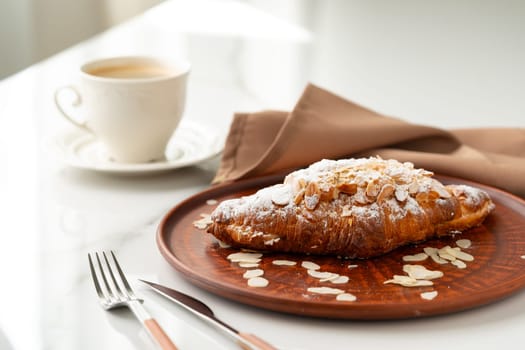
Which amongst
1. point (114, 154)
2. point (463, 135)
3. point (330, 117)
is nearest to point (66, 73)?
point (114, 154)

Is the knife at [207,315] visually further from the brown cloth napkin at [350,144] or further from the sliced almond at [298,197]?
the brown cloth napkin at [350,144]

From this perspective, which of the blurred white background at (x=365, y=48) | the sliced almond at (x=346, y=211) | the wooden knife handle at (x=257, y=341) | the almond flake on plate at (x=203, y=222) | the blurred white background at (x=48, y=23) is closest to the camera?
the wooden knife handle at (x=257, y=341)

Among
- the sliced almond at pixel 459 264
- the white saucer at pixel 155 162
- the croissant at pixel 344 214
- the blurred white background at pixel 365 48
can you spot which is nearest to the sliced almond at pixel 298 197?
the croissant at pixel 344 214

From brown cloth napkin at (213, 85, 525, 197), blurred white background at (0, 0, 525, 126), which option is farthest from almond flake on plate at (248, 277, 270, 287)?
blurred white background at (0, 0, 525, 126)

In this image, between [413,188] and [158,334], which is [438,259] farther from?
[158,334]

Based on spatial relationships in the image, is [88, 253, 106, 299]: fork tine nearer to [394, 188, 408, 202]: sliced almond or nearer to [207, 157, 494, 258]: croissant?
[207, 157, 494, 258]: croissant

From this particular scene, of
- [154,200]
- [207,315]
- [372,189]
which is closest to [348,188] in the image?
[372,189]
